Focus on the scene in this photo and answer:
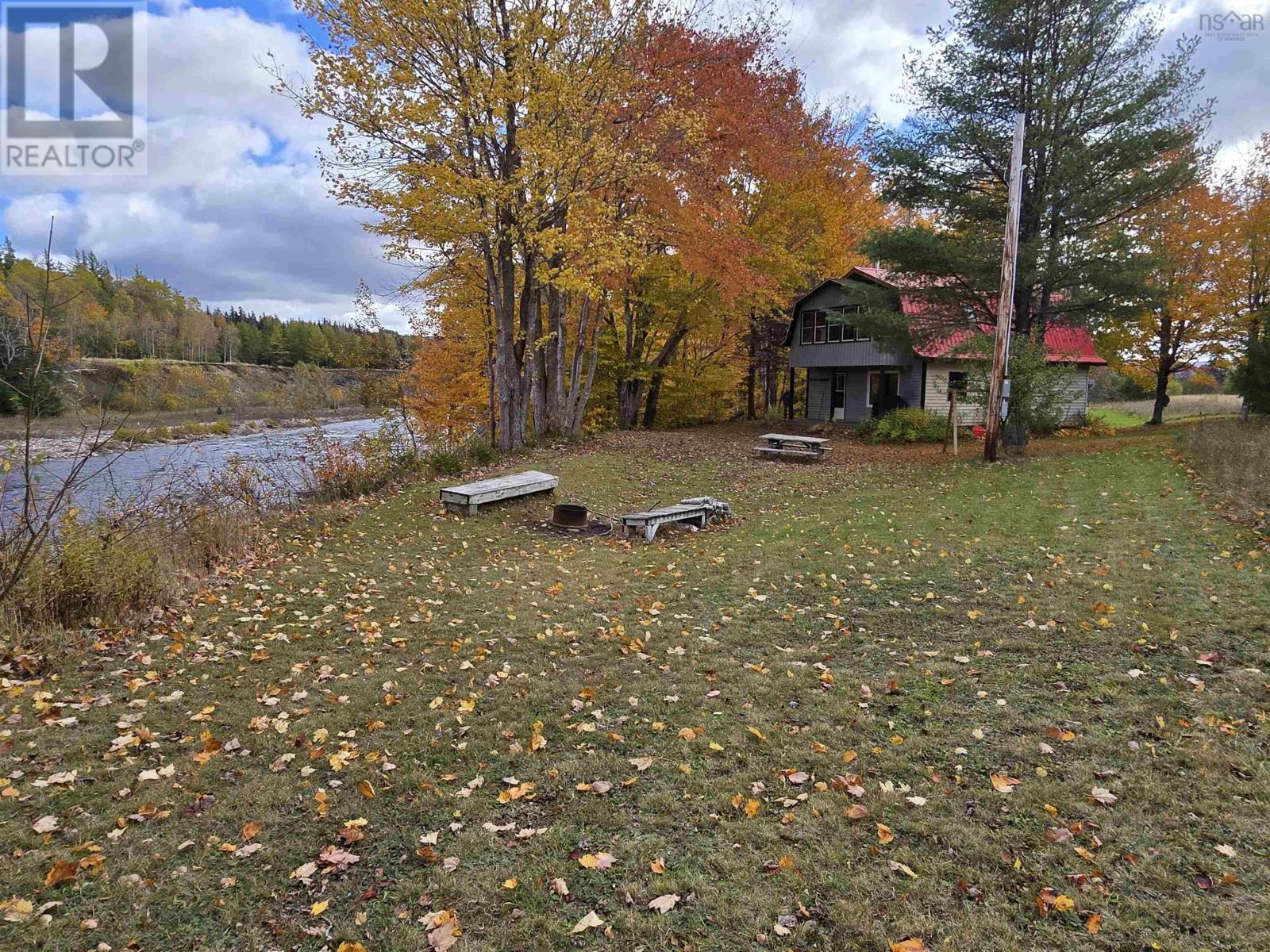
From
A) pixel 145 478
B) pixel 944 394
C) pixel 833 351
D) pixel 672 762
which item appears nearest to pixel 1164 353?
pixel 944 394

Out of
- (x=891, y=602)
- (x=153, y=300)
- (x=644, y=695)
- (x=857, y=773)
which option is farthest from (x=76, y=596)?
(x=153, y=300)

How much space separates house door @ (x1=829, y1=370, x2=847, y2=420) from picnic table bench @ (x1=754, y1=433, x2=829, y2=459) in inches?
384

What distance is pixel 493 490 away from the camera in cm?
990

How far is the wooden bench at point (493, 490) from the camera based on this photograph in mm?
9664

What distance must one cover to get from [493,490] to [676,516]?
9.39 ft

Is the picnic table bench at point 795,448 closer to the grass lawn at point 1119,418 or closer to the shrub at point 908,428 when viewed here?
the shrub at point 908,428

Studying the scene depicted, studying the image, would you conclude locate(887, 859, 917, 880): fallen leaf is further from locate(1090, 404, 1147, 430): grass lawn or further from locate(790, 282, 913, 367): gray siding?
locate(1090, 404, 1147, 430): grass lawn

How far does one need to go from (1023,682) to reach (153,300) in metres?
77.4

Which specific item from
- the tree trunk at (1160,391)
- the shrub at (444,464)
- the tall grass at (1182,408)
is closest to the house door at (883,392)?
the tree trunk at (1160,391)

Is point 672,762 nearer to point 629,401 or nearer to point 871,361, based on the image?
point 629,401

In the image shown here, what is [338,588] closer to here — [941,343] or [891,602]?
[891,602]

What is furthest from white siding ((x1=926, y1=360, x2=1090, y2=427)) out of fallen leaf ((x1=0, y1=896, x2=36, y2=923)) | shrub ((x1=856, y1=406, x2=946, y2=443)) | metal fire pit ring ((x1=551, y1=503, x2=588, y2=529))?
fallen leaf ((x1=0, y1=896, x2=36, y2=923))

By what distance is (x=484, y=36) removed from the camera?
38.0ft

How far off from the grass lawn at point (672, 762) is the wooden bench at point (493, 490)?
2.72 meters
